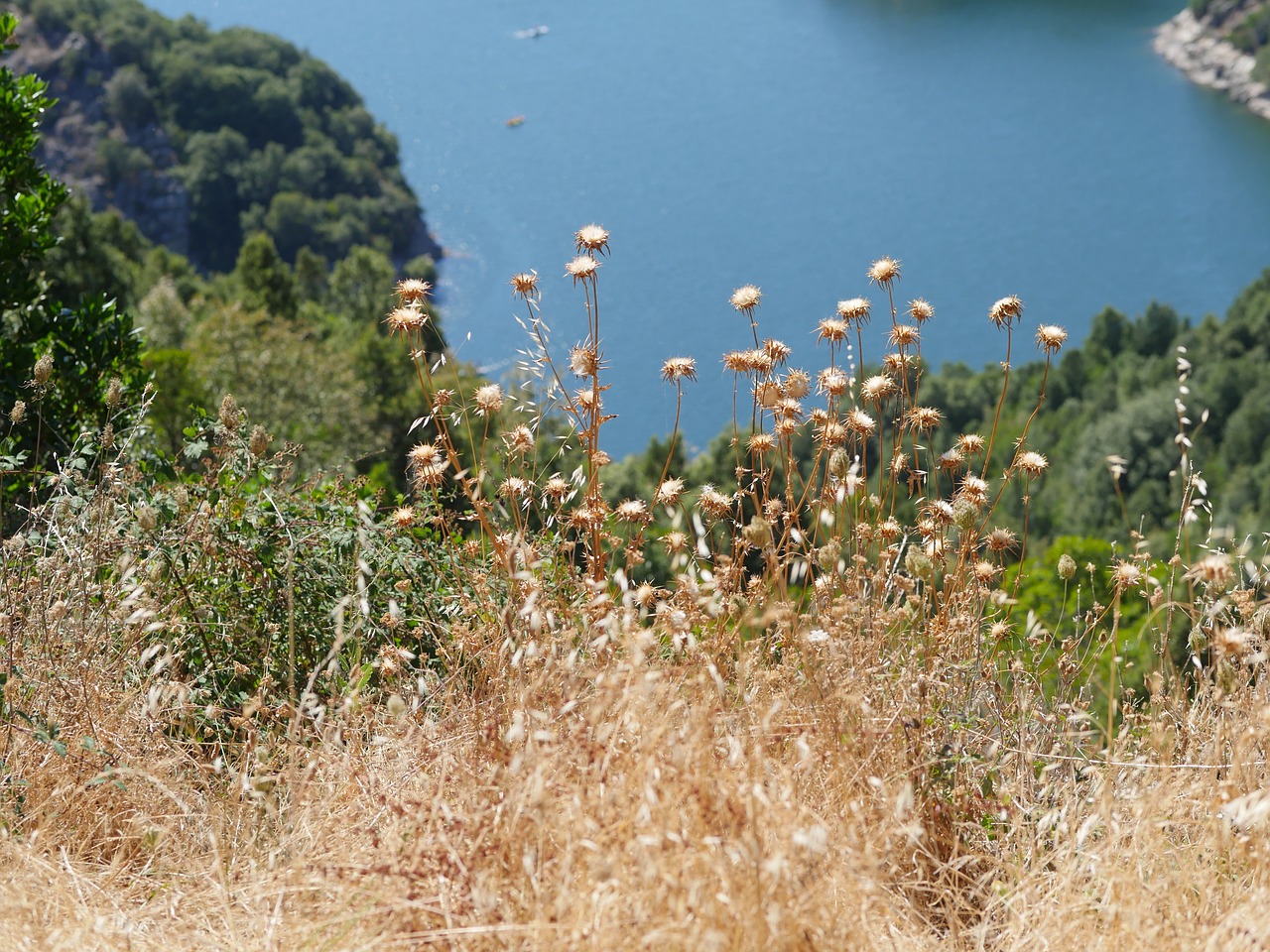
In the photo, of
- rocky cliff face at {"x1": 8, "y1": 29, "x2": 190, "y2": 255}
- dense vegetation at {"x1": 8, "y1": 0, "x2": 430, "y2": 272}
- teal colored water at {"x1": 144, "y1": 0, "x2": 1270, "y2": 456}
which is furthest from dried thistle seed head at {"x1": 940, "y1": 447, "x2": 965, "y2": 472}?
rocky cliff face at {"x1": 8, "y1": 29, "x2": 190, "y2": 255}

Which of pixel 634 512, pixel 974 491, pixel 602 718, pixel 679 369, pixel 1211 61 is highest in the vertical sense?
pixel 1211 61

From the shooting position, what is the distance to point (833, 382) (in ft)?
9.03

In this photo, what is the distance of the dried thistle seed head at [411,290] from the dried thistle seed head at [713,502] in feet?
2.70

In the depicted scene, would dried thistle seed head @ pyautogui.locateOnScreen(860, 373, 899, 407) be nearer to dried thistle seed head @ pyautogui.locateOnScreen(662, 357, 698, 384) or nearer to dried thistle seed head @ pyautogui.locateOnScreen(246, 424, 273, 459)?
dried thistle seed head @ pyautogui.locateOnScreen(662, 357, 698, 384)

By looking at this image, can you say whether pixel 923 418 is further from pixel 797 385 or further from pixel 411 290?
pixel 411 290

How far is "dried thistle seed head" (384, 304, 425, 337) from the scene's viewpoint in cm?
248

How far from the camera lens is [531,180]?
233 ft

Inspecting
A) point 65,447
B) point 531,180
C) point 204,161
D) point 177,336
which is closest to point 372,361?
point 177,336

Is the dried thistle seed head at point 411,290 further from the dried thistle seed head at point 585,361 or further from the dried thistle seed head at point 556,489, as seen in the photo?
the dried thistle seed head at point 556,489

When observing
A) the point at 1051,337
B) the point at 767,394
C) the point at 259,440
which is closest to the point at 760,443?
the point at 767,394

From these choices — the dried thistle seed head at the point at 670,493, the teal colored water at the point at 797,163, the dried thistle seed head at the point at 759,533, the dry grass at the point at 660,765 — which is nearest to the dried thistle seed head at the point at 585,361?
the dry grass at the point at 660,765

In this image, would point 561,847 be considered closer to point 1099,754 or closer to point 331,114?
point 1099,754

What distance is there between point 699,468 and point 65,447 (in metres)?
35.3

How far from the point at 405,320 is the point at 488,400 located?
283 millimetres
